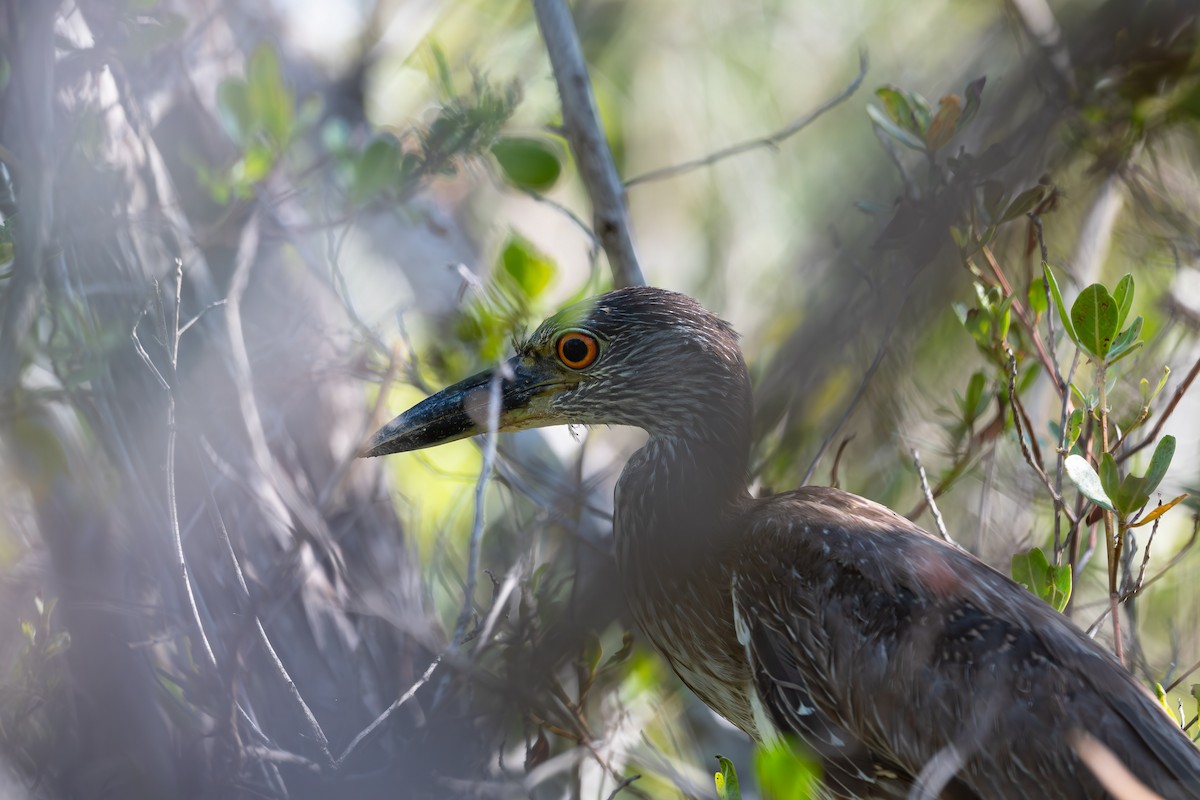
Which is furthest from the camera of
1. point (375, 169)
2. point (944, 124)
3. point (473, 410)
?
point (375, 169)

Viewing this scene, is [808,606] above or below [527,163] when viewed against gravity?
below

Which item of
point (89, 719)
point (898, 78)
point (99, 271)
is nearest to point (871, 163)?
point (898, 78)

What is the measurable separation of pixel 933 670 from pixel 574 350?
119 cm

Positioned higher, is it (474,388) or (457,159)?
(457,159)

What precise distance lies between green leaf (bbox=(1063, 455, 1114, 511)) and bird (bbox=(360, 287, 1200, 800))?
1.30 ft

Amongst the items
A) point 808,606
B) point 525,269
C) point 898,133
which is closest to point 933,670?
point 808,606

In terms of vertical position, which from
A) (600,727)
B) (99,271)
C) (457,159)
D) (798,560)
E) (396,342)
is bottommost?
(600,727)

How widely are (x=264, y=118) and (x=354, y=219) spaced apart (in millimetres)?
390

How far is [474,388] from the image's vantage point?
9.04ft

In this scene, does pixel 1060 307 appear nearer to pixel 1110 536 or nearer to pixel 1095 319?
pixel 1095 319

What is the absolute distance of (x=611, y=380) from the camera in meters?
2.81

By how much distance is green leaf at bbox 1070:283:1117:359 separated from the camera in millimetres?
2018

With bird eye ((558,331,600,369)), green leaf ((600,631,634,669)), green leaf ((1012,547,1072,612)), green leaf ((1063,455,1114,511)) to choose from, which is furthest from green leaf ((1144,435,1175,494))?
bird eye ((558,331,600,369))

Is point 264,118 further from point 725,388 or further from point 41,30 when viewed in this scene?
point 725,388
